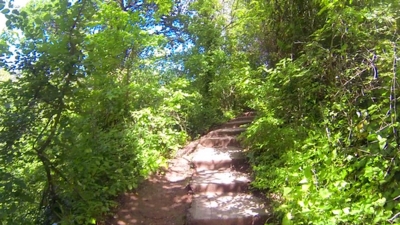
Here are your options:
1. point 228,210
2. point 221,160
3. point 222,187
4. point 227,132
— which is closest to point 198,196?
point 222,187

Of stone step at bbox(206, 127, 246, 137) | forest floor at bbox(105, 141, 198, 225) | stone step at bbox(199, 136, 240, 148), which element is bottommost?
forest floor at bbox(105, 141, 198, 225)

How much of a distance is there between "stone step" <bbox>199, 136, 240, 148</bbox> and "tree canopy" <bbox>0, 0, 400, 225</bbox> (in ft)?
4.55

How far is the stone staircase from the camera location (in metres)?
3.61

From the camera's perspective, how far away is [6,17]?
8.75 ft

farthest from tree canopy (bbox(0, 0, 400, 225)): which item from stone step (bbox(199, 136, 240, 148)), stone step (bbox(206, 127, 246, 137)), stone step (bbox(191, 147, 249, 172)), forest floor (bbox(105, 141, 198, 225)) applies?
stone step (bbox(206, 127, 246, 137))

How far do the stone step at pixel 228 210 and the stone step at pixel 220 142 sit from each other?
2090mm

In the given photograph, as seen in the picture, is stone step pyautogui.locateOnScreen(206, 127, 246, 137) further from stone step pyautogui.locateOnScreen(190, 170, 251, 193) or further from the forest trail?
stone step pyautogui.locateOnScreen(190, 170, 251, 193)

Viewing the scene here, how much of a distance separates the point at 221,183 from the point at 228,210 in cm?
76

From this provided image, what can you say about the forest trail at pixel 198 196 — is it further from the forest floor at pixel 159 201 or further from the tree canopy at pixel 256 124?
the tree canopy at pixel 256 124

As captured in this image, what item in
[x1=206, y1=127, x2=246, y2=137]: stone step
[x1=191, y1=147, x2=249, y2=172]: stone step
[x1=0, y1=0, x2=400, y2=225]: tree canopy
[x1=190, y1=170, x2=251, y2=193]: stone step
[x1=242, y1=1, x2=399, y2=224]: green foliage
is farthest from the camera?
[x1=206, y1=127, x2=246, y2=137]: stone step

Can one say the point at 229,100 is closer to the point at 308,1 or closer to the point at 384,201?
the point at 308,1

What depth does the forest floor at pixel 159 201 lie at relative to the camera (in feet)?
12.9

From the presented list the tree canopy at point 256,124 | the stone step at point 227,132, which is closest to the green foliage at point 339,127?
the tree canopy at point 256,124

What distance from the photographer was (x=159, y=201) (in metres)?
4.45
